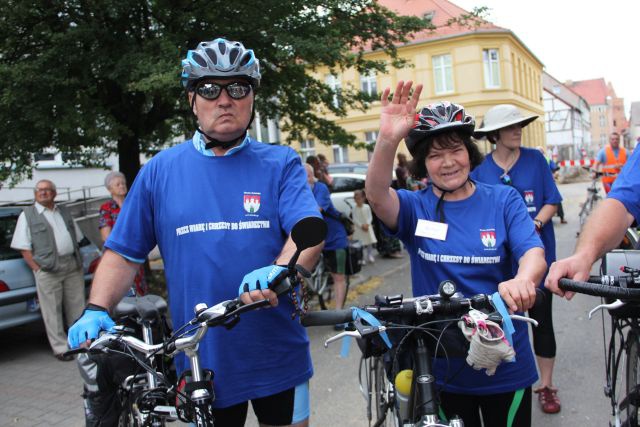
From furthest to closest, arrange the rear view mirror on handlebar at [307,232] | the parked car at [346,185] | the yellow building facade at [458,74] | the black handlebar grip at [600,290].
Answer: the yellow building facade at [458,74] < the parked car at [346,185] < the black handlebar grip at [600,290] < the rear view mirror on handlebar at [307,232]

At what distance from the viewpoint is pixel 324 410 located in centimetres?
464

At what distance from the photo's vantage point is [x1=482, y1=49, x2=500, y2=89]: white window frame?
38000 mm

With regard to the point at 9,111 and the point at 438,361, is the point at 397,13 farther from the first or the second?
the point at 438,361

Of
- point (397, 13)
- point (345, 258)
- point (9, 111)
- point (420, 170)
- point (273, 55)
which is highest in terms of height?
Result: point (397, 13)

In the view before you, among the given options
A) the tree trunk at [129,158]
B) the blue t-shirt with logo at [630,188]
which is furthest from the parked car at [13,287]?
the blue t-shirt with logo at [630,188]

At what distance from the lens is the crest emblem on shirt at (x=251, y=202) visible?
2201mm

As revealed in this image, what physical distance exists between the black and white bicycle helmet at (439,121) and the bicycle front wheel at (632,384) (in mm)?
1214

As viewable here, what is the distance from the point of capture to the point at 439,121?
8.01 feet

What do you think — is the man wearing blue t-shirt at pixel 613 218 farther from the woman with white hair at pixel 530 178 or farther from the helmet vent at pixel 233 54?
the woman with white hair at pixel 530 178

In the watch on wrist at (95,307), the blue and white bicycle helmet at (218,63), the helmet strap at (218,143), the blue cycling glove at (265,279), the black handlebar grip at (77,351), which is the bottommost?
the black handlebar grip at (77,351)

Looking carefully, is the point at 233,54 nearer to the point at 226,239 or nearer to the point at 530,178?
the point at 226,239

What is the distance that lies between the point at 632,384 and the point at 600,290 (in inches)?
38.2

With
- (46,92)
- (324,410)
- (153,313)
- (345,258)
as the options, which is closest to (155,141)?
(46,92)

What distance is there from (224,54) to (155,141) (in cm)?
798
